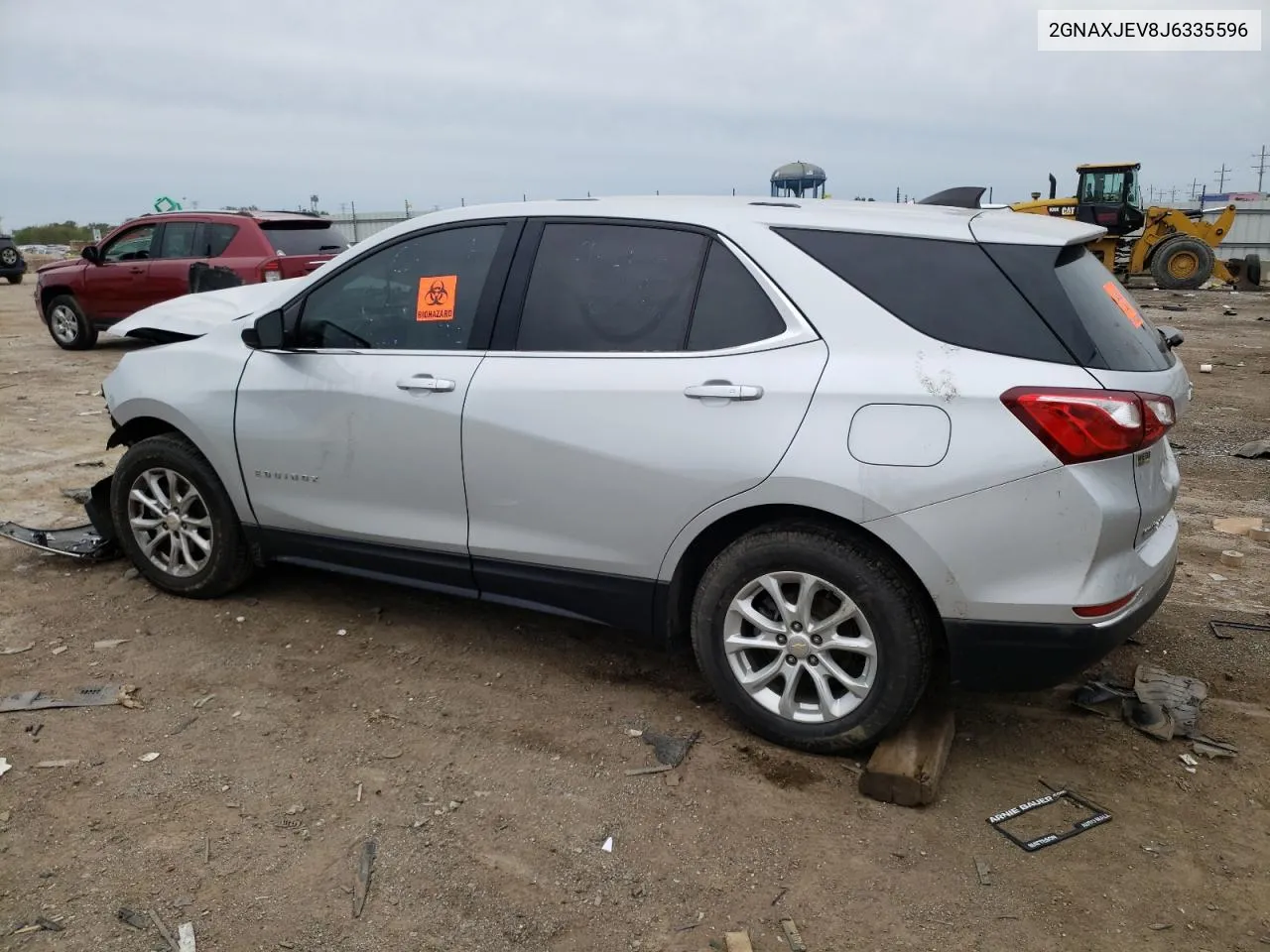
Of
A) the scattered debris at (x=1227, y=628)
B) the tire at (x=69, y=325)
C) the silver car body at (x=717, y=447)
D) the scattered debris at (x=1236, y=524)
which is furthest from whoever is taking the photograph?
the tire at (x=69, y=325)

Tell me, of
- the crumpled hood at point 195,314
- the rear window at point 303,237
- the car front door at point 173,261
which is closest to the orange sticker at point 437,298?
the crumpled hood at point 195,314

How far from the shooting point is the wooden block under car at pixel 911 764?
3.04 m

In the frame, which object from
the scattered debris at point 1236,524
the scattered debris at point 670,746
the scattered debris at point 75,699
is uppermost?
the scattered debris at point 1236,524

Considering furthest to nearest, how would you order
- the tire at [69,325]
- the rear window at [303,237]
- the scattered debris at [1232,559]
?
1. the tire at [69,325]
2. the rear window at [303,237]
3. the scattered debris at [1232,559]

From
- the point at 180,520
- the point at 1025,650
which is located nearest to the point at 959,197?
the point at 1025,650

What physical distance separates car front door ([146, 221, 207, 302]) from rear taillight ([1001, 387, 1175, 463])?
11.1 meters

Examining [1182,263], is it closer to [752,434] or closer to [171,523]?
[752,434]

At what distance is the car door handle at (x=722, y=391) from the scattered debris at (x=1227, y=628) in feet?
8.24

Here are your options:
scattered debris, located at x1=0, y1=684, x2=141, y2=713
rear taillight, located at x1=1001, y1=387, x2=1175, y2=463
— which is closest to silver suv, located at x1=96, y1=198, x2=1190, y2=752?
rear taillight, located at x1=1001, y1=387, x2=1175, y2=463

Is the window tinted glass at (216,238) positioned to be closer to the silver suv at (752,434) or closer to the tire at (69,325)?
the tire at (69,325)

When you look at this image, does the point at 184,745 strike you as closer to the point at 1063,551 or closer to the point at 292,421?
the point at 292,421

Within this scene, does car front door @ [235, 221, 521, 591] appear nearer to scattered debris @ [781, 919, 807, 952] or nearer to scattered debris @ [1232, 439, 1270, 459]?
scattered debris @ [781, 919, 807, 952]

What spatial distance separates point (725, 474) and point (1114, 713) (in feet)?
5.75

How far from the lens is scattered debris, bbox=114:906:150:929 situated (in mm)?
2566
